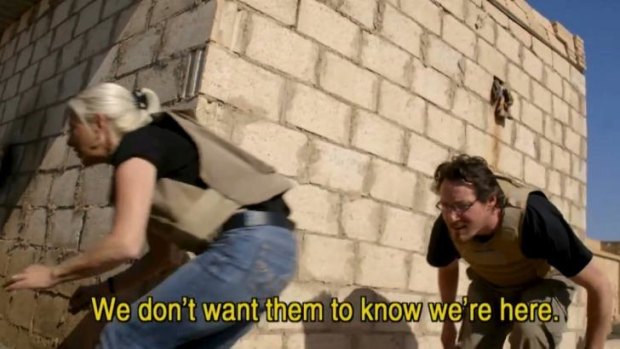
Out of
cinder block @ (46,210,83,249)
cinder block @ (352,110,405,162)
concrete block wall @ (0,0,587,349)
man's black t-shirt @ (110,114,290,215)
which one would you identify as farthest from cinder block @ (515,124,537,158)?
cinder block @ (46,210,83,249)

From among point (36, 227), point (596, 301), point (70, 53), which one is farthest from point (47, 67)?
point (596, 301)

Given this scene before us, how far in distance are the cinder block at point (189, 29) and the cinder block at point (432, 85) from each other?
4.99ft

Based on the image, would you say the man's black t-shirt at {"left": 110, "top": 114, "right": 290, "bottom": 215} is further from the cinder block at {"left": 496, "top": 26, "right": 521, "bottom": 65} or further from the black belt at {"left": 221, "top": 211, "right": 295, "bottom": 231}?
the cinder block at {"left": 496, "top": 26, "right": 521, "bottom": 65}

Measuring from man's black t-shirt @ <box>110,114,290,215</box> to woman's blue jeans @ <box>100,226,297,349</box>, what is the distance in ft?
0.43

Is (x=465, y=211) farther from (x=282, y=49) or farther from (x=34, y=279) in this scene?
(x=34, y=279)

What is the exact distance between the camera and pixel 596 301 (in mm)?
1882

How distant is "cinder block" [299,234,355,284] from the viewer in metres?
2.41

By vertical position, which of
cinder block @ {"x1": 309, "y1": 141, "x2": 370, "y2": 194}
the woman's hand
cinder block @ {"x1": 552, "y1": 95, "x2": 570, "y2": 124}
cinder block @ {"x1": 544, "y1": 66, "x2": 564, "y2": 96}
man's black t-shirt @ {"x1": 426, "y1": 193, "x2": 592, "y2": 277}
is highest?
cinder block @ {"x1": 544, "y1": 66, "x2": 564, "y2": 96}

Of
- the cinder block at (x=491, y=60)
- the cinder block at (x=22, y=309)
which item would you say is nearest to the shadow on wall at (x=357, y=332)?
the cinder block at (x=22, y=309)

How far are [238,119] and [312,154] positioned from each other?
1.61ft

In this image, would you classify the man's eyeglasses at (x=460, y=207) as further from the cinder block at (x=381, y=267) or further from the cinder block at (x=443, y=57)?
the cinder block at (x=443, y=57)

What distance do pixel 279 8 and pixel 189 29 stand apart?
1.60 ft

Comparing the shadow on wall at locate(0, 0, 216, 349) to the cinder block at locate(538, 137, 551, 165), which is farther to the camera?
the cinder block at locate(538, 137, 551, 165)

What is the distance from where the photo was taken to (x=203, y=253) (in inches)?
53.0
